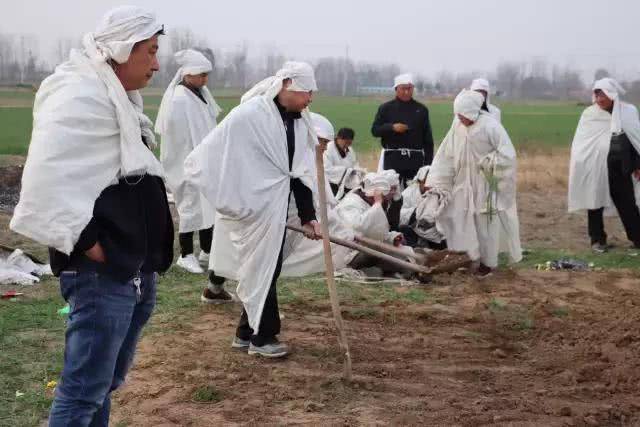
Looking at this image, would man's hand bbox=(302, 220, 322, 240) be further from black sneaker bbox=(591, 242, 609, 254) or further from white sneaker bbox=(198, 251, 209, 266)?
black sneaker bbox=(591, 242, 609, 254)

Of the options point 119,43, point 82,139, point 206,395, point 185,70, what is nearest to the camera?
point 82,139

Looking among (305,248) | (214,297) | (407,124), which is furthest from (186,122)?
(407,124)

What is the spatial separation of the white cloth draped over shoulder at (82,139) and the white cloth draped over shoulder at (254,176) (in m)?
2.41

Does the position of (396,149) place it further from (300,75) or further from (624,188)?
(300,75)

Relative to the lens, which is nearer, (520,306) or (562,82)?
(520,306)

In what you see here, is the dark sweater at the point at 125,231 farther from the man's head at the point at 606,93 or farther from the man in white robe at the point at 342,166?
the man's head at the point at 606,93

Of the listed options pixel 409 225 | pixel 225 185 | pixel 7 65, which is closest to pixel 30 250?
pixel 409 225

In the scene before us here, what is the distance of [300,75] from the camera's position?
585 centimetres

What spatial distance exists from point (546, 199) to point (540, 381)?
10.4 metres

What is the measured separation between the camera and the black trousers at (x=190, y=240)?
8898 millimetres

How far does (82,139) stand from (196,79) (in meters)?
5.77

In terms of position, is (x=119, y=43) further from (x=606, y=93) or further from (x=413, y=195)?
(x=606, y=93)

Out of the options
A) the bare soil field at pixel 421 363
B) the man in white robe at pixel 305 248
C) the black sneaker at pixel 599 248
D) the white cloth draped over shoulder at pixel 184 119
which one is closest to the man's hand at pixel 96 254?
the bare soil field at pixel 421 363

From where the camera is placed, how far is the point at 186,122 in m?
8.95
